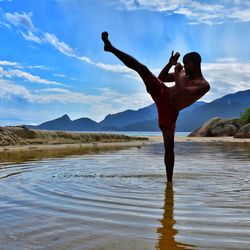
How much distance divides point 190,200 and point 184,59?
258 cm

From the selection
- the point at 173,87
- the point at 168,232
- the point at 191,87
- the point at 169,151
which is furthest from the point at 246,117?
the point at 168,232

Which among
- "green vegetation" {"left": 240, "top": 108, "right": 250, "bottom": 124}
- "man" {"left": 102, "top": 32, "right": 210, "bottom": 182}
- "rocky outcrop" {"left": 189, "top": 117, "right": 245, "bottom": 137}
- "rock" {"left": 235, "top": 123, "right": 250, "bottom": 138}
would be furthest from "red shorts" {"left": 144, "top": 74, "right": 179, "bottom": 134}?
"rocky outcrop" {"left": 189, "top": 117, "right": 245, "bottom": 137}

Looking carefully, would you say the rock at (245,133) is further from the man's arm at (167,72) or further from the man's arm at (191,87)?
the man's arm at (191,87)

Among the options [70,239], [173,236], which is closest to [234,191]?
[173,236]

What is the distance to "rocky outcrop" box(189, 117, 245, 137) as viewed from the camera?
161 feet

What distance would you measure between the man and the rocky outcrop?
4309 centimetres

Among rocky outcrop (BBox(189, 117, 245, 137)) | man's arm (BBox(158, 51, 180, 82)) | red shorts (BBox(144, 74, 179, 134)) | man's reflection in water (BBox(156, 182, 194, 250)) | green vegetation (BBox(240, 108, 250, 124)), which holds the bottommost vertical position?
man's reflection in water (BBox(156, 182, 194, 250))

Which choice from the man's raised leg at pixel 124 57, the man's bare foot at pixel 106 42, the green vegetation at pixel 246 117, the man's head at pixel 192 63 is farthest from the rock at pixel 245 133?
the man's bare foot at pixel 106 42

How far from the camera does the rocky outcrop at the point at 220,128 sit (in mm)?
49047

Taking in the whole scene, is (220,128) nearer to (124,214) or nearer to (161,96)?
(161,96)

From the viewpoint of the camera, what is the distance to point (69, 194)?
5.64 metres

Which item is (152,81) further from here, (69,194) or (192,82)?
(69,194)

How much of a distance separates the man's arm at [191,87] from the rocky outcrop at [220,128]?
4343 centimetres

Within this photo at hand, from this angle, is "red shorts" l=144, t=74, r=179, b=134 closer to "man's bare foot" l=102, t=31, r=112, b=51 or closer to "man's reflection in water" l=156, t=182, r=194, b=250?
"man's bare foot" l=102, t=31, r=112, b=51
